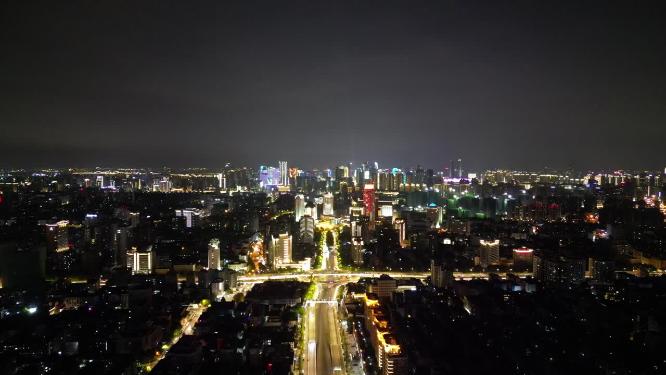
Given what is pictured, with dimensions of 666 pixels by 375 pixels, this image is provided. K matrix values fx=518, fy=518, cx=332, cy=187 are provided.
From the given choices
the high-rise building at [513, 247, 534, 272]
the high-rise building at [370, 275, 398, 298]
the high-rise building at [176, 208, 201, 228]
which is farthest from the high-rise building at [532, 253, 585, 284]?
the high-rise building at [176, 208, 201, 228]

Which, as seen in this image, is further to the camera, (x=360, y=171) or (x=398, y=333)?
(x=360, y=171)

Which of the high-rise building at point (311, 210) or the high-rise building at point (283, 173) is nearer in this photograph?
the high-rise building at point (311, 210)

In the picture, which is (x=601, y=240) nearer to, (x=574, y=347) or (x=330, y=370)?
(x=574, y=347)

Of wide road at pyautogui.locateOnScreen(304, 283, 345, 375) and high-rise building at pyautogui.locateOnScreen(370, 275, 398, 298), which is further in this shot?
high-rise building at pyautogui.locateOnScreen(370, 275, 398, 298)

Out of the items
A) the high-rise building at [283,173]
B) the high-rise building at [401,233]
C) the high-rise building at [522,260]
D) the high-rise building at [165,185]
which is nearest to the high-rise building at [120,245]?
the high-rise building at [401,233]

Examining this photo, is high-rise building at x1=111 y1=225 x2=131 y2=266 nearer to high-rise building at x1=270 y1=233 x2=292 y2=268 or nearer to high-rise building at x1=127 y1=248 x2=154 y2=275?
high-rise building at x1=127 y1=248 x2=154 y2=275

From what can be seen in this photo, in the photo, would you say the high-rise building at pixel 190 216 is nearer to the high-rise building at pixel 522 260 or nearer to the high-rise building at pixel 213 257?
the high-rise building at pixel 213 257

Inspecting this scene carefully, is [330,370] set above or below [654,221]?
below

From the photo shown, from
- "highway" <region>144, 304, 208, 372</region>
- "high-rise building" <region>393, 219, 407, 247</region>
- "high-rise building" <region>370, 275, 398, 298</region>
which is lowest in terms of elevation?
"highway" <region>144, 304, 208, 372</region>

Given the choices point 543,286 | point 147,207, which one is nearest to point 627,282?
point 543,286
